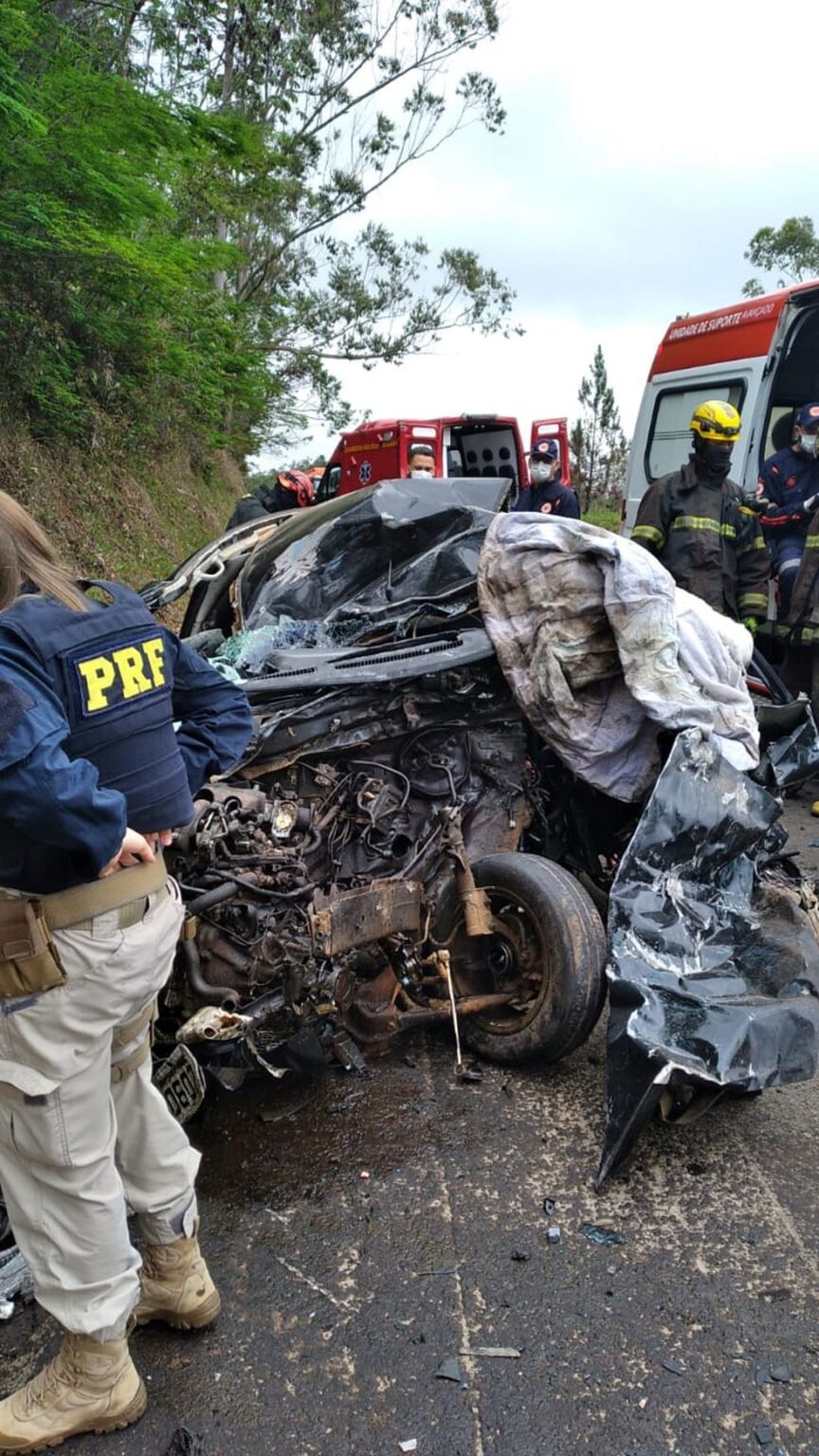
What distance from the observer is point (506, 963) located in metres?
3.08

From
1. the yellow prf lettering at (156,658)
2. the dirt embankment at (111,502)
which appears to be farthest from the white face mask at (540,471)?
the yellow prf lettering at (156,658)

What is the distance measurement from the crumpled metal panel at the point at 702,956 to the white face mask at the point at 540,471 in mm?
4690

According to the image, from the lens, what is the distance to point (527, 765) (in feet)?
11.1

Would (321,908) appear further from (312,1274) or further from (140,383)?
(140,383)

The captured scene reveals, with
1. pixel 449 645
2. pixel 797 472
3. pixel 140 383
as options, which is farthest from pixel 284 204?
pixel 449 645

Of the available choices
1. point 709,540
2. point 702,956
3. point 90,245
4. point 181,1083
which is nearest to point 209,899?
point 181,1083

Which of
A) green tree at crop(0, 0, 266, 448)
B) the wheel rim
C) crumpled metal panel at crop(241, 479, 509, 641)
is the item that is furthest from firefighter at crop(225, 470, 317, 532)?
the wheel rim

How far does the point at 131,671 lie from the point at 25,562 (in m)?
0.25

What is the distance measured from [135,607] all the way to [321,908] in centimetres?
118

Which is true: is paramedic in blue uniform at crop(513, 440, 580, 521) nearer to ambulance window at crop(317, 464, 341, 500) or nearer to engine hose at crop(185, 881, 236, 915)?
ambulance window at crop(317, 464, 341, 500)

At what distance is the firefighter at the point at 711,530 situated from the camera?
5.01 m

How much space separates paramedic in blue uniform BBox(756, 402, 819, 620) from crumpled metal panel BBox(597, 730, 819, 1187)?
10.7 ft

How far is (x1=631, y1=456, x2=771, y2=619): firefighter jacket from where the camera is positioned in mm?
5039

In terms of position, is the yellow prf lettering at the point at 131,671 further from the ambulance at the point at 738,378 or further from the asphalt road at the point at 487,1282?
the ambulance at the point at 738,378
